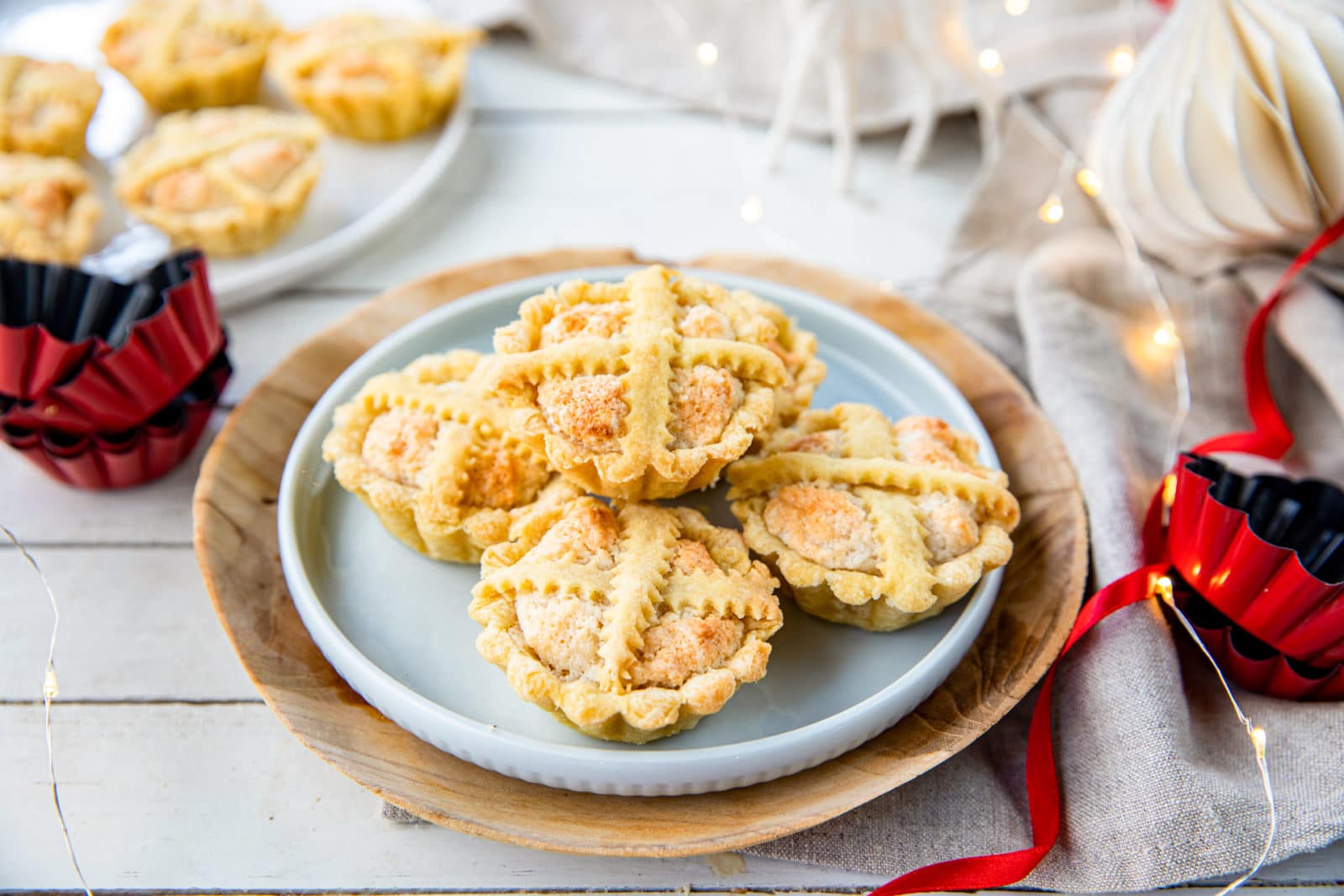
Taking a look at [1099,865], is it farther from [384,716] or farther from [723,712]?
[384,716]

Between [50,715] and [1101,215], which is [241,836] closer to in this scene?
[50,715]

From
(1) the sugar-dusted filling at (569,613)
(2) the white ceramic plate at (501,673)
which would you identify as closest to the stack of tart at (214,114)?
(2) the white ceramic plate at (501,673)

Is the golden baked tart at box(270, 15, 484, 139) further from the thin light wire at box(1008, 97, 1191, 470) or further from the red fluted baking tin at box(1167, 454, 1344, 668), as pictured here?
the red fluted baking tin at box(1167, 454, 1344, 668)

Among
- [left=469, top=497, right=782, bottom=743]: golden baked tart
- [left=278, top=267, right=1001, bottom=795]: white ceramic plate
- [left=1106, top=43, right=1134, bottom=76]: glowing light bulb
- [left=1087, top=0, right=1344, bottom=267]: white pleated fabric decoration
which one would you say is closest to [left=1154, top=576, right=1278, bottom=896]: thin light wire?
[left=278, top=267, right=1001, bottom=795]: white ceramic plate

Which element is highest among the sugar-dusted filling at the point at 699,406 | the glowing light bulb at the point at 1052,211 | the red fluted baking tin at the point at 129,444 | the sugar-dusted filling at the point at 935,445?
the sugar-dusted filling at the point at 699,406

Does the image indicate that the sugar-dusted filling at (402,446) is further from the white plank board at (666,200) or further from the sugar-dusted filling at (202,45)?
the sugar-dusted filling at (202,45)

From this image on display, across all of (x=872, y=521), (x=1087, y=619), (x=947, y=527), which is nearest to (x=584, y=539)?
(x=872, y=521)
